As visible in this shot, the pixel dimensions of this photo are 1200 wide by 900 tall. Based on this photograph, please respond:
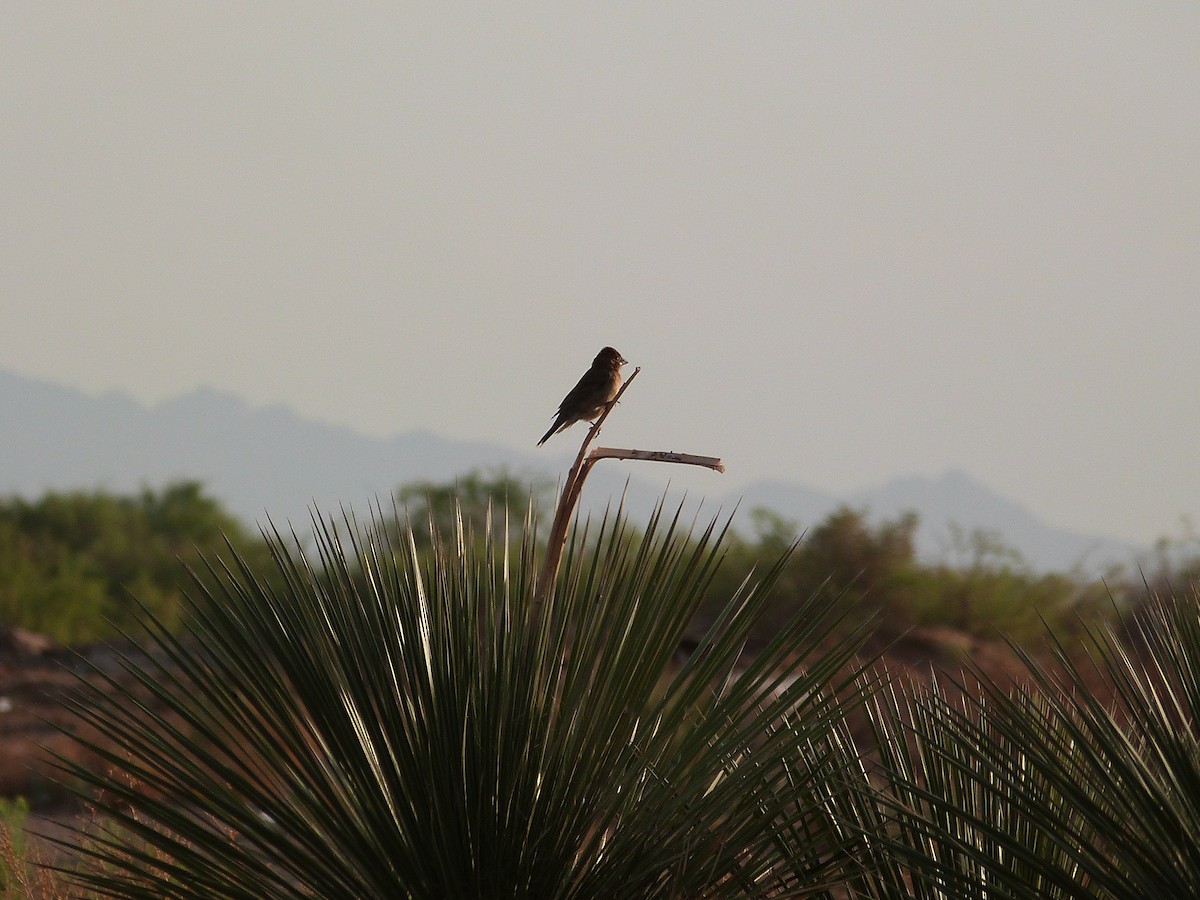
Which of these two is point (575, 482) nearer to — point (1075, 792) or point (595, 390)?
point (1075, 792)

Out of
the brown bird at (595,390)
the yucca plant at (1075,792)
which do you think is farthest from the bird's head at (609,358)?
the yucca plant at (1075,792)

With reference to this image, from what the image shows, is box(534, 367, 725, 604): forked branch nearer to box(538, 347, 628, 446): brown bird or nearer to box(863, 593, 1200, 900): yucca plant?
box(863, 593, 1200, 900): yucca plant

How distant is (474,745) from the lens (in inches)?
111

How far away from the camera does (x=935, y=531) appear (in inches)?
689

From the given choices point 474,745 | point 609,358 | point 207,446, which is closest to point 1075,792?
point 474,745

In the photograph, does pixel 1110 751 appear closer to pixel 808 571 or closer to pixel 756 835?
pixel 756 835

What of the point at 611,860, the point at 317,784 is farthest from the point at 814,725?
the point at 317,784

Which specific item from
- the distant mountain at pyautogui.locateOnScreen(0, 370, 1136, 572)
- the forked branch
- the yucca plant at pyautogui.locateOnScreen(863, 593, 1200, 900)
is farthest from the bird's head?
the distant mountain at pyautogui.locateOnScreen(0, 370, 1136, 572)

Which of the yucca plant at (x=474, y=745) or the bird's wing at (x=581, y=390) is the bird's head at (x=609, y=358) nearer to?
the bird's wing at (x=581, y=390)

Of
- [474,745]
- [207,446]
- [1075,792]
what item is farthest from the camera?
[207,446]

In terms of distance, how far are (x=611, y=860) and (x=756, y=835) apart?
285mm

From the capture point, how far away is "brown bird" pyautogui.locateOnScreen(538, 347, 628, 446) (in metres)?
5.54

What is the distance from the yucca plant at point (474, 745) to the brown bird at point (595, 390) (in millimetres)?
2545

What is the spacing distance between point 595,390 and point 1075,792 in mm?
3454
